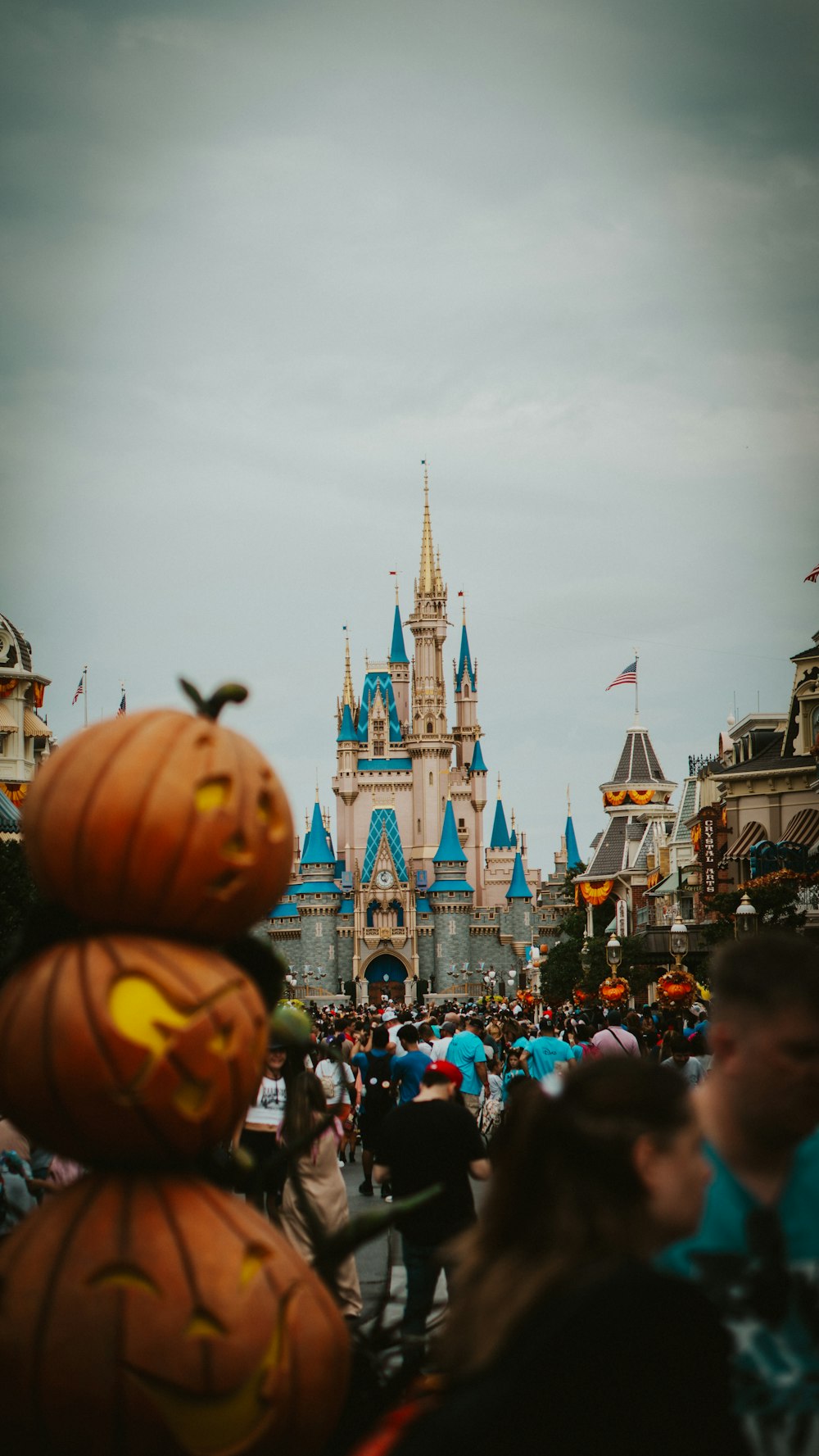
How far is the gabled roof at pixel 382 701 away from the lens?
10769 centimetres

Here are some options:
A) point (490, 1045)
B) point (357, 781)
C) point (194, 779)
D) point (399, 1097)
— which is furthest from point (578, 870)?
point (194, 779)

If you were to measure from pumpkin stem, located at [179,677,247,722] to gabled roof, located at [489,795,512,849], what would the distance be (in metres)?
105

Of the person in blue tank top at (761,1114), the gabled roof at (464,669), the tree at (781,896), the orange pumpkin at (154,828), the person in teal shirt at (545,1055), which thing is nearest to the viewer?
the person in blue tank top at (761,1114)

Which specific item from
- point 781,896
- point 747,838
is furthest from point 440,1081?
point 747,838

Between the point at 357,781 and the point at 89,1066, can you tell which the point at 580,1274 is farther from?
the point at 357,781

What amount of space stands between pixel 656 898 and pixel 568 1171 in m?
64.6

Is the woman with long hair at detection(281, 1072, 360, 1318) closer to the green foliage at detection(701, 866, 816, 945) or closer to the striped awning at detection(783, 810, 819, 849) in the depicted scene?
the green foliage at detection(701, 866, 816, 945)

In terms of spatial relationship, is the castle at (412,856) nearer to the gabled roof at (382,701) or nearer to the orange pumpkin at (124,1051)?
the gabled roof at (382,701)

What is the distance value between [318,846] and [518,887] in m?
13.5

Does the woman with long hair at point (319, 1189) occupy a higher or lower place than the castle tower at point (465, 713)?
lower

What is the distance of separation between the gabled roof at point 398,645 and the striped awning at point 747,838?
6693 centimetres

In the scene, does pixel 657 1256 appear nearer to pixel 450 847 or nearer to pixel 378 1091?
pixel 378 1091

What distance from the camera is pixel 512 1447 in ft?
7.09

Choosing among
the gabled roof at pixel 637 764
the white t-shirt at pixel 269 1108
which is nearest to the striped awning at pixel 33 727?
the gabled roof at pixel 637 764
